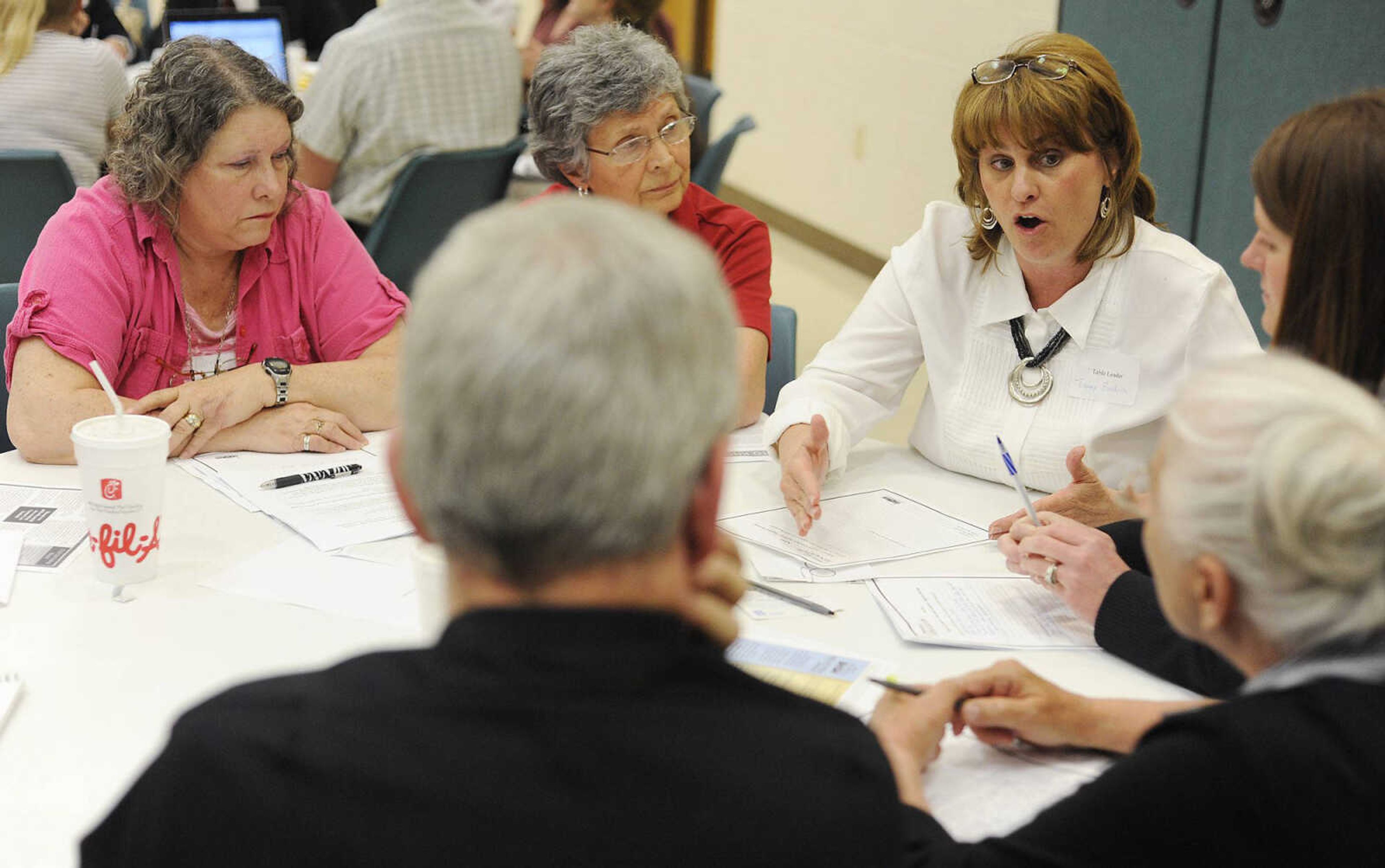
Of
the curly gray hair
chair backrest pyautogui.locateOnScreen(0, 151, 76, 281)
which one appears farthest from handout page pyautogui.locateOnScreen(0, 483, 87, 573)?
Answer: chair backrest pyautogui.locateOnScreen(0, 151, 76, 281)

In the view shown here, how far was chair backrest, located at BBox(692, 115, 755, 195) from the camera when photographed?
4.28m

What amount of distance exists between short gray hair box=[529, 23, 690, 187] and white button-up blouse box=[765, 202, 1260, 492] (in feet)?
2.22

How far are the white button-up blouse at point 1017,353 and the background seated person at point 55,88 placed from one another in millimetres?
2803

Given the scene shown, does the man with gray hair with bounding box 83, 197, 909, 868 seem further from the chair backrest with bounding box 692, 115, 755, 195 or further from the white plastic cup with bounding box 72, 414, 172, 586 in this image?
the chair backrest with bounding box 692, 115, 755, 195

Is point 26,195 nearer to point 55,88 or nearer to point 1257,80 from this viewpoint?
point 55,88

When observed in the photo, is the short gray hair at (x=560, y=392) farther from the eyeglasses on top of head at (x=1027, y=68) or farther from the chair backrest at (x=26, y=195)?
the chair backrest at (x=26, y=195)

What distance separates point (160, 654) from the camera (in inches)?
→ 63.5

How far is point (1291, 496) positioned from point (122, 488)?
139cm

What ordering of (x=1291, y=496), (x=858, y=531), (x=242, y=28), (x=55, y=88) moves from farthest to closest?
(x=242, y=28) < (x=55, y=88) < (x=858, y=531) < (x=1291, y=496)

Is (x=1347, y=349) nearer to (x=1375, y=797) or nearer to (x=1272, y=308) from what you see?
(x=1272, y=308)

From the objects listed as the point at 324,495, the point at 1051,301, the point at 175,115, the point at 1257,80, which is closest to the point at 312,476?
the point at 324,495

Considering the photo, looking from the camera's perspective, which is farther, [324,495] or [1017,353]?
[1017,353]

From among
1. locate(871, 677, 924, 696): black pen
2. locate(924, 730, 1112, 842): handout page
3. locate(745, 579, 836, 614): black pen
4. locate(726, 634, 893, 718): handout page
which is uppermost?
locate(871, 677, 924, 696): black pen

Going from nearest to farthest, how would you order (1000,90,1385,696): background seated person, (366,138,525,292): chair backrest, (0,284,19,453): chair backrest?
(1000,90,1385,696): background seated person
(0,284,19,453): chair backrest
(366,138,525,292): chair backrest
